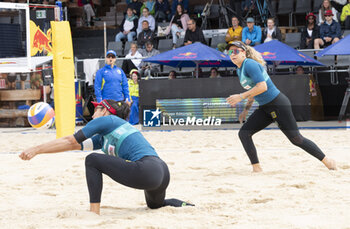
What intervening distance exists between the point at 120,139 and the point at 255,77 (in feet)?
7.44

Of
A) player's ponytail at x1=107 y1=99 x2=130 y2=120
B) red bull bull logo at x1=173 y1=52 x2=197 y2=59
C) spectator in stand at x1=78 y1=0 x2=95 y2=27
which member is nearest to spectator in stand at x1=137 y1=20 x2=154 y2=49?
red bull bull logo at x1=173 y1=52 x2=197 y2=59

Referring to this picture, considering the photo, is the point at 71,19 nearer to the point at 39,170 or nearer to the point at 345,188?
the point at 39,170

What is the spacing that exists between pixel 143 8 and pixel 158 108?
5.94m

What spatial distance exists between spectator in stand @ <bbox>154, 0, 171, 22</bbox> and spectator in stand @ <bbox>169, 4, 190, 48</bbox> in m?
1.02

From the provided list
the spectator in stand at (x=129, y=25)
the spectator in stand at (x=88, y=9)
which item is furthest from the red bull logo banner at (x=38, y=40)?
the spectator in stand at (x=88, y=9)

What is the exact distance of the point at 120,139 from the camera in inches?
158

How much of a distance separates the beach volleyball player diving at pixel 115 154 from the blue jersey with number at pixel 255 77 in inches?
81.6

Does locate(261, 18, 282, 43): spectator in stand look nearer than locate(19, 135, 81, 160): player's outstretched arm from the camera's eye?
No

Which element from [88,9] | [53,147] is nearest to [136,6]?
[88,9]

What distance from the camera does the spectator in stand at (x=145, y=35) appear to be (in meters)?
→ 16.4

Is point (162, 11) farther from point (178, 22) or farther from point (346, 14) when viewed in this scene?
point (346, 14)

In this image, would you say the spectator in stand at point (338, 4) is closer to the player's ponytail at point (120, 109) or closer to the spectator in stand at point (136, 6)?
the spectator in stand at point (136, 6)

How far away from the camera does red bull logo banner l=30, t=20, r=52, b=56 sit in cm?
1020

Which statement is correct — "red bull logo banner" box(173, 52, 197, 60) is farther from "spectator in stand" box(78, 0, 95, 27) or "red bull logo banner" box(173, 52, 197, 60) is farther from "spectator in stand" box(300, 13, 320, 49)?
"spectator in stand" box(78, 0, 95, 27)
